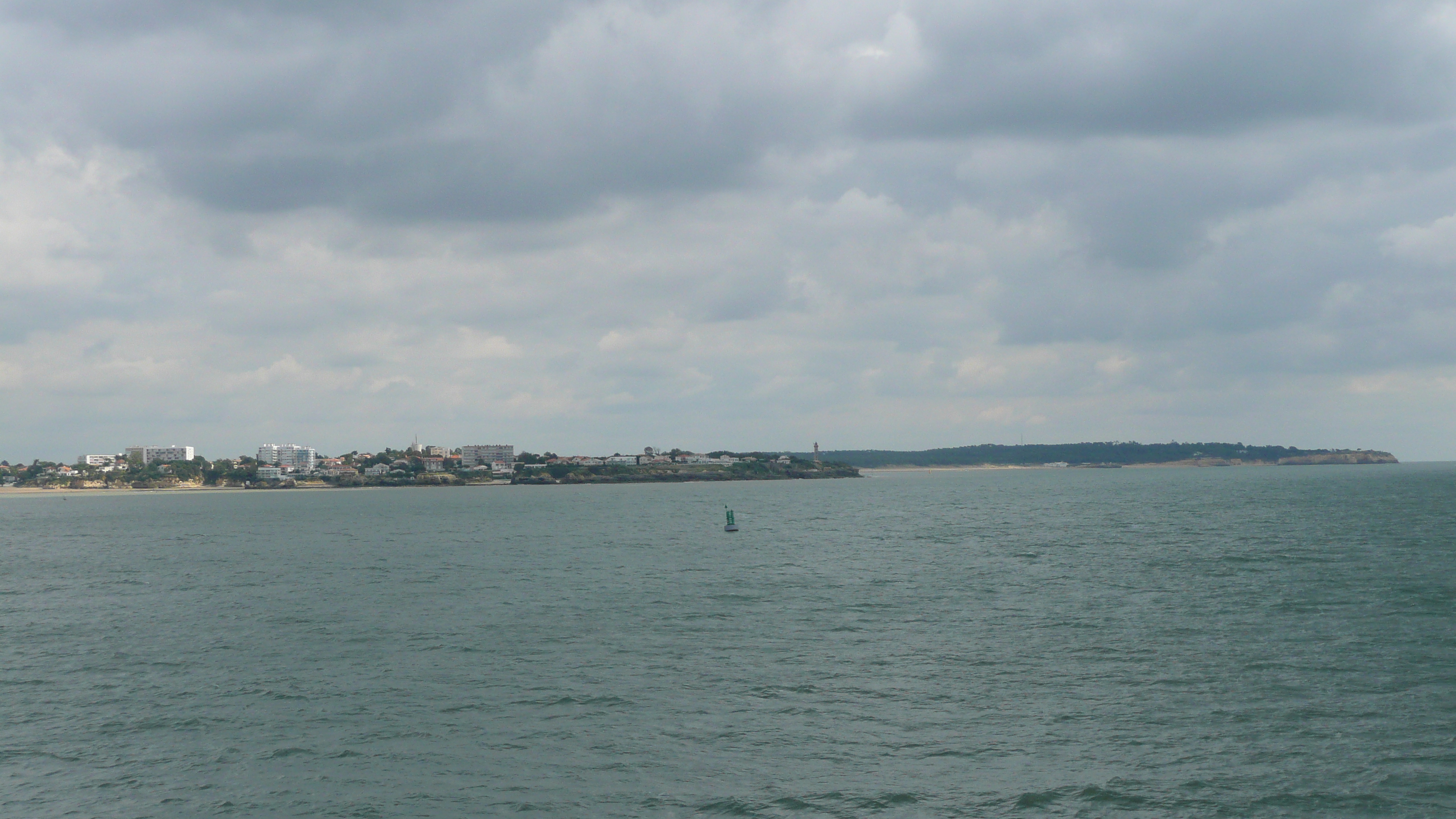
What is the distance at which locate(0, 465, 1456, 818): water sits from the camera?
26.6 meters

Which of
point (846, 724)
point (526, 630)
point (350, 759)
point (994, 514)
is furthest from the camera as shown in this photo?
point (994, 514)

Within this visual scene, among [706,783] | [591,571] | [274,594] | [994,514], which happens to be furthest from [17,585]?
[994,514]

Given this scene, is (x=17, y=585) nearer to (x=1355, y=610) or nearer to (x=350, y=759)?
(x=350, y=759)

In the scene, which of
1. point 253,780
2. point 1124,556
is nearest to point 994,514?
point 1124,556

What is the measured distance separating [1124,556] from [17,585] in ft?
305

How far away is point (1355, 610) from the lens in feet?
172

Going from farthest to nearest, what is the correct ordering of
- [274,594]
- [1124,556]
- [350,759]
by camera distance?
[1124,556] → [274,594] → [350,759]

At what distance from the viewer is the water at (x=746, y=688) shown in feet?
87.2

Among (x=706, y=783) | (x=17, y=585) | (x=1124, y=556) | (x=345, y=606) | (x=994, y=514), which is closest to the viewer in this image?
(x=706, y=783)

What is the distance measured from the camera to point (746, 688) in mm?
37406

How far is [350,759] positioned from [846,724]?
16.6 meters

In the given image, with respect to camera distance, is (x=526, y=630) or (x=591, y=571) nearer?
(x=526, y=630)

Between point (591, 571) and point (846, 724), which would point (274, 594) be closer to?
point (591, 571)

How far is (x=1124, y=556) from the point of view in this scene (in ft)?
271
